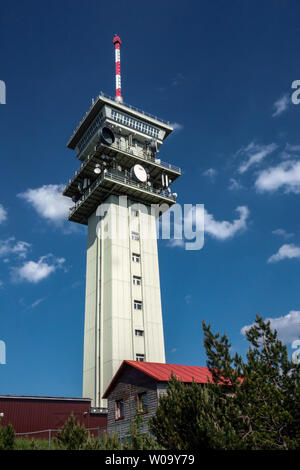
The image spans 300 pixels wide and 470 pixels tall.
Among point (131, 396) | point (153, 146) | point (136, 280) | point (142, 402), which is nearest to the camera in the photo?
point (142, 402)

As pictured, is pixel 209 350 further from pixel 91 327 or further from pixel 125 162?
pixel 125 162

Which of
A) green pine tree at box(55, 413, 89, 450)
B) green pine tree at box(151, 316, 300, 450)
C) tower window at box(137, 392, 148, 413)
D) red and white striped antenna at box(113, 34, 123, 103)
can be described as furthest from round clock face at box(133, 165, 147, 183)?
green pine tree at box(55, 413, 89, 450)

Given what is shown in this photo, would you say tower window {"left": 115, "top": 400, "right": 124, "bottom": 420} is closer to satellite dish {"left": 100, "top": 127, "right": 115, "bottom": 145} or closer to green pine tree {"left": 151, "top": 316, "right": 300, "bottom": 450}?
green pine tree {"left": 151, "top": 316, "right": 300, "bottom": 450}

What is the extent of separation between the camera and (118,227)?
52812 millimetres

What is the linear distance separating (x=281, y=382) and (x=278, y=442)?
272 cm

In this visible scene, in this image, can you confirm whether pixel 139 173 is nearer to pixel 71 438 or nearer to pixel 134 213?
pixel 134 213

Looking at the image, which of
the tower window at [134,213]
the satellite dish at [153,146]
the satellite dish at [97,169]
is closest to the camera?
the satellite dish at [97,169]

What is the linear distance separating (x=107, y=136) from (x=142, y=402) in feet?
111

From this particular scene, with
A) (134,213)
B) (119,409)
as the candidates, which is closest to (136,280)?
(134,213)

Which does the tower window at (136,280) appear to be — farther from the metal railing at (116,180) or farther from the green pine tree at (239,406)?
the green pine tree at (239,406)

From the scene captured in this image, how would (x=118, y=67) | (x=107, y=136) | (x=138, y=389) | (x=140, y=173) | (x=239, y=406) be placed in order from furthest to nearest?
1. (x=118, y=67)
2. (x=140, y=173)
3. (x=107, y=136)
4. (x=138, y=389)
5. (x=239, y=406)

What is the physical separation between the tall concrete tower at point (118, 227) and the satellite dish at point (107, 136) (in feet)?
0.41

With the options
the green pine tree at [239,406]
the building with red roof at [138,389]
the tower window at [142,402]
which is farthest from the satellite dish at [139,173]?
the green pine tree at [239,406]

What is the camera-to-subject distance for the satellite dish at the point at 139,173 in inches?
2151
